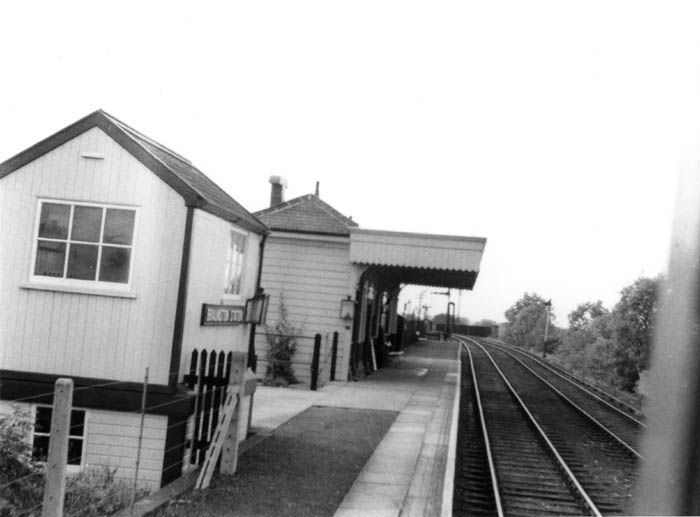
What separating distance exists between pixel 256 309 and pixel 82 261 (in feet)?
9.94

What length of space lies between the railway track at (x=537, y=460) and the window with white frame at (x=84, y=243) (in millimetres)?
4283

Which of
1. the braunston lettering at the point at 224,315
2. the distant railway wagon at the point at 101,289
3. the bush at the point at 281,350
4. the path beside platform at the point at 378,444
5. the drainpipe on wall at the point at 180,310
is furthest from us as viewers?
the bush at the point at 281,350

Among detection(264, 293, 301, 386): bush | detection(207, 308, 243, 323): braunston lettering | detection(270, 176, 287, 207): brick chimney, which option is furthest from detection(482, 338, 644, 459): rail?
detection(270, 176, 287, 207): brick chimney

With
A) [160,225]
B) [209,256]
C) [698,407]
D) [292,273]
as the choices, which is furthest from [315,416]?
[698,407]

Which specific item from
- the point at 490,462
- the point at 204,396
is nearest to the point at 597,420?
the point at 490,462

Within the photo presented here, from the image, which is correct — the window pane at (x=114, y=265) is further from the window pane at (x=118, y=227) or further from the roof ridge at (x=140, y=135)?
the roof ridge at (x=140, y=135)

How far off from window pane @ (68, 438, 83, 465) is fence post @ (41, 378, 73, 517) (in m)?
2.67

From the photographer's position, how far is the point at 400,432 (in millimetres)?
10820

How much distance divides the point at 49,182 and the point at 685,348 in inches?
251

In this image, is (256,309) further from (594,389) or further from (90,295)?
(594,389)

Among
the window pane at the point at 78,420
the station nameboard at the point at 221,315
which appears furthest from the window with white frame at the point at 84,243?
the window pane at the point at 78,420

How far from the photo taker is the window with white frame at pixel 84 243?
7.25 m

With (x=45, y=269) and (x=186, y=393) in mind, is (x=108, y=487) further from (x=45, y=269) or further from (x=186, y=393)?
(x=45, y=269)

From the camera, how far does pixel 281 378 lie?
Result: 1678 centimetres
